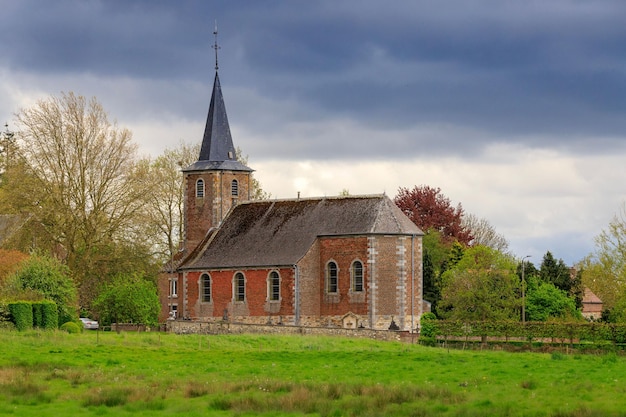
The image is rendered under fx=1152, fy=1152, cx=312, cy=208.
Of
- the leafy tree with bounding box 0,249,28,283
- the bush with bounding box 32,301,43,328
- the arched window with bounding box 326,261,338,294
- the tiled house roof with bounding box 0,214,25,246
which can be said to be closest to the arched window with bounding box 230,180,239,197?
the arched window with bounding box 326,261,338,294

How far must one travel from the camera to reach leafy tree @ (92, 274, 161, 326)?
66.4m

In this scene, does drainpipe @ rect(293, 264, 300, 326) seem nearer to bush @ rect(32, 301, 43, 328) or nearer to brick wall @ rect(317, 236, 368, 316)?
brick wall @ rect(317, 236, 368, 316)

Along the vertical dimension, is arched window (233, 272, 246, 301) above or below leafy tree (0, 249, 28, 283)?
below

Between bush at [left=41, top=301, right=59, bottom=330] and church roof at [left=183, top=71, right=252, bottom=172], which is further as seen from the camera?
church roof at [left=183, top=71, right=252, bottom=172]

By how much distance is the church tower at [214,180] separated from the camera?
7494 centimetres

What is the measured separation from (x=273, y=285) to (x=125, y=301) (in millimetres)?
8719

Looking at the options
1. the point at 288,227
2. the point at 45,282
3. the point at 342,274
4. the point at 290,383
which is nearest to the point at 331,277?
the point at 342,274

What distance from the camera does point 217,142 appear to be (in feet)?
250

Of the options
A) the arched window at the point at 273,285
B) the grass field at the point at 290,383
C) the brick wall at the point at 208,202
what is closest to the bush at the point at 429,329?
the arched window at the point at 273,285

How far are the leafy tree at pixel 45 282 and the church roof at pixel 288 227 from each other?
1321 cm

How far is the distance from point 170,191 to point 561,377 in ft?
184

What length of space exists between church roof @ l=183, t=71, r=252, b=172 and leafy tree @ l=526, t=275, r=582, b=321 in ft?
66.8

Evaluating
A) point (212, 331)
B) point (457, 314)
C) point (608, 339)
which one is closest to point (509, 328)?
point (608, 339)

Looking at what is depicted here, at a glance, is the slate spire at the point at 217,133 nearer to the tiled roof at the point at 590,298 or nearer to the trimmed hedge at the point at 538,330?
the trimmed hedge at the point at 538,330
